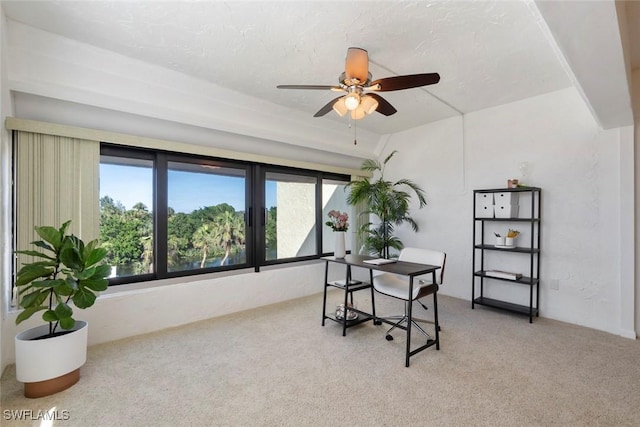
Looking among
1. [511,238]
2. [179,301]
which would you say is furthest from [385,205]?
[179,301]

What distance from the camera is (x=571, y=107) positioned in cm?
327

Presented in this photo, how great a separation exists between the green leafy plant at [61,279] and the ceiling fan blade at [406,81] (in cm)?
253

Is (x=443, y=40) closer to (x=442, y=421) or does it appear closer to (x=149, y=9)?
(x=149, y=9)

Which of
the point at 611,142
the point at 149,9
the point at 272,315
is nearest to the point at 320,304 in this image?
the point at 272,315

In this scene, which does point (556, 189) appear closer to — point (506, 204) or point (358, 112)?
point (506, 204)

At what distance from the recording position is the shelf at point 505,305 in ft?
11.2

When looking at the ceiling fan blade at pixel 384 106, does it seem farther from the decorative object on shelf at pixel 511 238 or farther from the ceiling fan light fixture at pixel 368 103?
the decorative object on shelf at pixel 511 238

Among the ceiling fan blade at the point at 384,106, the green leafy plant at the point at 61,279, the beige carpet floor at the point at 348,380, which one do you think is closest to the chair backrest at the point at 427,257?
the beige carpet floor at the point at 348,380

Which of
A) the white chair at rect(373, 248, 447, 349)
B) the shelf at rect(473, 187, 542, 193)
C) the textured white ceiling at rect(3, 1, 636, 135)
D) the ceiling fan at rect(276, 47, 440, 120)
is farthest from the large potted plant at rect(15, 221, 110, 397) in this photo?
the shelf at rect(473, 187, 542, 193)

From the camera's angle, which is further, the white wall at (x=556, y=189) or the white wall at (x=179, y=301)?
the white wall at (x=556, y=189)

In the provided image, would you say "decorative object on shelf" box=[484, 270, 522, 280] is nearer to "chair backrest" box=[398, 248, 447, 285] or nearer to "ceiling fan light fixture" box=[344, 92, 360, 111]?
"chair backrest" box=[398, 248, 447, 285]

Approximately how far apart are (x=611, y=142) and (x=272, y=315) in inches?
167

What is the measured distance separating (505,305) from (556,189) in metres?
1.53
